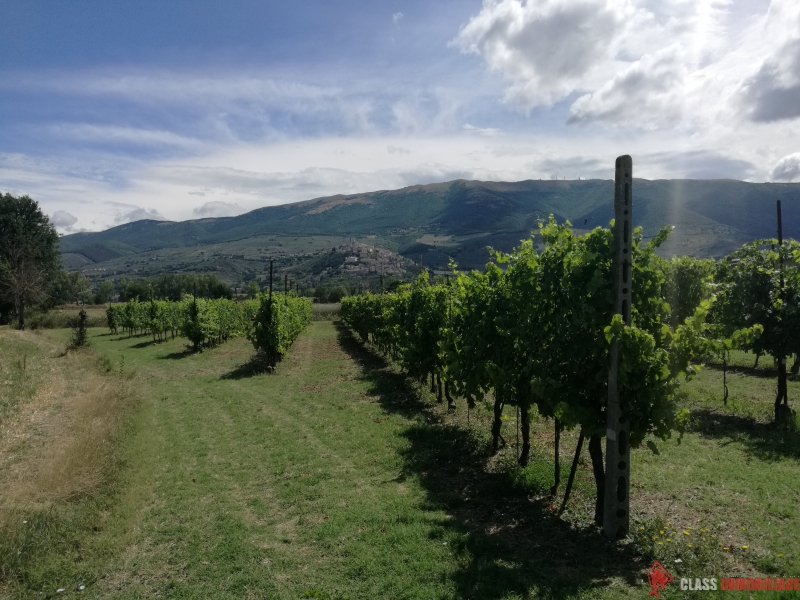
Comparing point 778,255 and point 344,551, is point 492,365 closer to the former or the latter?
point 344,551

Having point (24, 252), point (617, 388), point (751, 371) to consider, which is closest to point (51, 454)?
point (617, 388)

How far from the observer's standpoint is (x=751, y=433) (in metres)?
11.5

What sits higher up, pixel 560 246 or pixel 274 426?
pixel 560 246

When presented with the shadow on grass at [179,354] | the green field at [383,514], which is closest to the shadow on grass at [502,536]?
the green field at [383,514]

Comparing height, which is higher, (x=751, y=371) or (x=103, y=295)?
(x=751, y=371)

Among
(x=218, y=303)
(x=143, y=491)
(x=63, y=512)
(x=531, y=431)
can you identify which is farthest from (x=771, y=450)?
(x=218, y=303)

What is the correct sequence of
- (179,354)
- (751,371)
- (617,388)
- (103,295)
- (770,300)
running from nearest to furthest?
(617,388) < (770,300) < (751,371) < (179,354) < (103,295)

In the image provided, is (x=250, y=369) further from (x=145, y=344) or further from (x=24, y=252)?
(x=24, y=252)

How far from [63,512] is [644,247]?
9.19m

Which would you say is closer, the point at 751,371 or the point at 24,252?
the point at 751,371

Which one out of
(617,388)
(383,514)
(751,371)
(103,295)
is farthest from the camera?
(103,295)

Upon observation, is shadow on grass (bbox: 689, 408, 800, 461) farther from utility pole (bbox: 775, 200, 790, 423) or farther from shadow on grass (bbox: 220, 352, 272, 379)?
shadow on grass (bbox: 220, 352, 272, 379)

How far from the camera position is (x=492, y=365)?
29.3 feet

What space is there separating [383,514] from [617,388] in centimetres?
391
